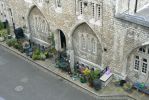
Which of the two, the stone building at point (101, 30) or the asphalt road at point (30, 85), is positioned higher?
the stone building at point (101, 30)

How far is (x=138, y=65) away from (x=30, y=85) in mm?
11225

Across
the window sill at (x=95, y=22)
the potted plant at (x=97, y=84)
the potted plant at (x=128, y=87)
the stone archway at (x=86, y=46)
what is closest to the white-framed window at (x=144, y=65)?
the potted plant at (x=128, y=87)

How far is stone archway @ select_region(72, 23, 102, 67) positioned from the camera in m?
27.0

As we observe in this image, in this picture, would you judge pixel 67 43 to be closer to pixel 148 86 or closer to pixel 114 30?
pixel 114 30

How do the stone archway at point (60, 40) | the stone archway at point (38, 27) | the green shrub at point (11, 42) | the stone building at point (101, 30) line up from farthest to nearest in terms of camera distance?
1. the green shrub at point (11, 42)
2. the stone archway at point (38, 27)
3. the stone archway at point (60, 40)
4. the stone building at point (101, 30)

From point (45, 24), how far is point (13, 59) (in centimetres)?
586

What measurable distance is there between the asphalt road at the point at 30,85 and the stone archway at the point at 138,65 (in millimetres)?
4517

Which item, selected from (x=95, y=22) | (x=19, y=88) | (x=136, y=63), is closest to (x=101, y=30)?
(x=95, y=22)

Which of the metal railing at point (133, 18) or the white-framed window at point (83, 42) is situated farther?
the white-framed window at point (83, 42)

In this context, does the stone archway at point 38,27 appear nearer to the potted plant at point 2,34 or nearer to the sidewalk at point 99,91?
the sidewalk at point 99,91

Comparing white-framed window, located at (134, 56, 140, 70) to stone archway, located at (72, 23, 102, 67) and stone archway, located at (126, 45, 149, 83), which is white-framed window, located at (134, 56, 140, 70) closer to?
stone archway, located at (126, 45, 149, 83)

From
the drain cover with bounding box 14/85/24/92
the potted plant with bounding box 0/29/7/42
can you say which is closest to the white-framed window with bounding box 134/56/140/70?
the drain cover with bounding box 14/85/24/92

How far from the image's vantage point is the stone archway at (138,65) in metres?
24.2

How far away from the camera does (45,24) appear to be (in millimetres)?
31672
